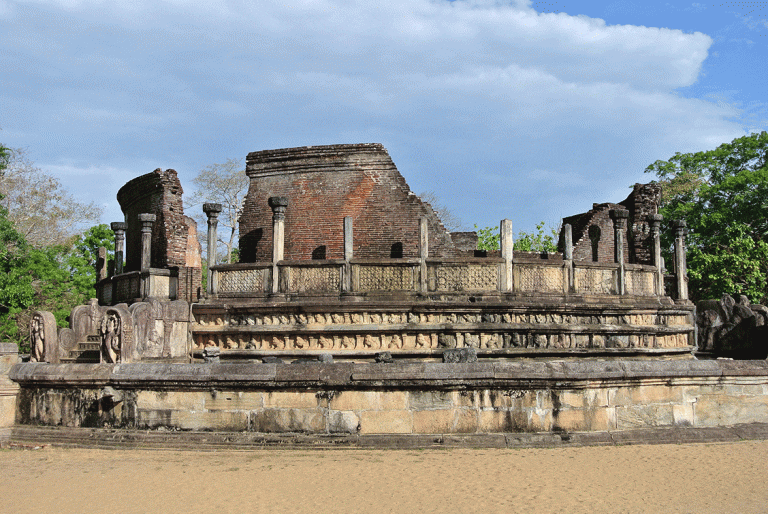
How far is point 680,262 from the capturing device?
52.3 ft

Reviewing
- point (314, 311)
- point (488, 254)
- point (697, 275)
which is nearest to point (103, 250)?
point (314, 311)

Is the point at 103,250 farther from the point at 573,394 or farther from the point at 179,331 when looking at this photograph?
the point at 573,394

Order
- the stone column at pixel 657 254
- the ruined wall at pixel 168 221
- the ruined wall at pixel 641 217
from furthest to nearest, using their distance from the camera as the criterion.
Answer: the ruined wall at pixel 641 217
the ruined wall at pixel 168 221
the stone column at pixel 657 254

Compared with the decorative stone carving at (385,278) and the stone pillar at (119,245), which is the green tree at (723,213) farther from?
the stone pillar at (119,245)

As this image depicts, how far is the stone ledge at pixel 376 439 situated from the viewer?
22.1 feet

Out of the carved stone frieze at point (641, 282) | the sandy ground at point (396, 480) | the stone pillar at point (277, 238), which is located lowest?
the sandy ground at point (396, 480)

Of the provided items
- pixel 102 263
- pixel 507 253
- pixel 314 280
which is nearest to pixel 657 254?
pixel 507 253

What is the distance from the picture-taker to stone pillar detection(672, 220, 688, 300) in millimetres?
15812

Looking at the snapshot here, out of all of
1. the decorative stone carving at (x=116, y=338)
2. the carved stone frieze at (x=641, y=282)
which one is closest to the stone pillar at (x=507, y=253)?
the carved stone frieze at (x=641, y=282)

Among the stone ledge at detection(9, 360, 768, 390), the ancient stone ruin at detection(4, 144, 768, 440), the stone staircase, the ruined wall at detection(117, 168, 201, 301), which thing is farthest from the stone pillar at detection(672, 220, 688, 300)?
the stone staircase

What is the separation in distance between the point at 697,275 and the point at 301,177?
14.6 m

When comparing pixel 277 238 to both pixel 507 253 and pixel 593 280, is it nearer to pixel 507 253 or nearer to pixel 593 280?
pixel 507 253

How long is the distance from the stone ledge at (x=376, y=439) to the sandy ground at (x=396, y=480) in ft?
0.39

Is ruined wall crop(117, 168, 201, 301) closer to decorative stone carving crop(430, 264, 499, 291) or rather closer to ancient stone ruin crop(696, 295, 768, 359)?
decorative stone carving crop(430, 264, 499, 291)
